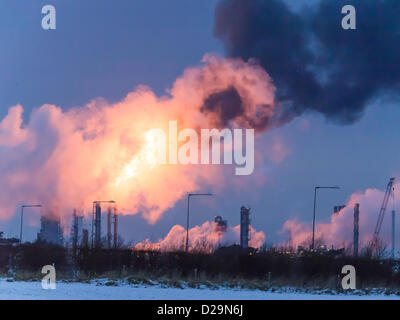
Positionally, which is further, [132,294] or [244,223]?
[244,223]

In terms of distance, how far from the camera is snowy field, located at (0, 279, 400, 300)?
32.0 meters

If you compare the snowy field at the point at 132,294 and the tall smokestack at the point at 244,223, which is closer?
the snowy field at the point at 132,294

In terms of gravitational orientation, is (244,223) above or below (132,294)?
above

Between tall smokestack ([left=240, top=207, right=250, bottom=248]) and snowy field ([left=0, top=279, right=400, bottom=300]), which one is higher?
tall smokestack ([left=240, top=207, right=250, bottom=248])

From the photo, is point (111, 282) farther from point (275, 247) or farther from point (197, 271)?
point (275, 247)

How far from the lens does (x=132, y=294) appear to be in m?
34.1

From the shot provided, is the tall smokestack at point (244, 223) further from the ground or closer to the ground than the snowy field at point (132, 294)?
further from the ground

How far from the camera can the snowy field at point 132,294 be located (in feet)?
105

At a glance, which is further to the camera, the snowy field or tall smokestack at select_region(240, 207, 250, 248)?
tall smokestack at select_region(240, 207, 250, 248)

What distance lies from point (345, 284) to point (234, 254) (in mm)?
10316
